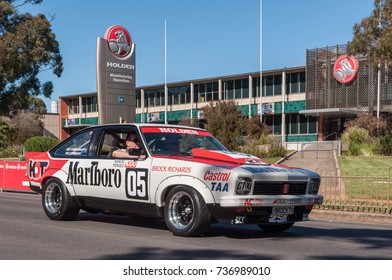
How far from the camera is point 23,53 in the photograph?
37.6 meters

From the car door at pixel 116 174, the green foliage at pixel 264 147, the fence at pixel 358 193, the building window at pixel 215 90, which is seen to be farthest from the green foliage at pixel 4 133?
the car door at pixel 116 174

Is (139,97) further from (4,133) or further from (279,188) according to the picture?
(279,188)

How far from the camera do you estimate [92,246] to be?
293 inches

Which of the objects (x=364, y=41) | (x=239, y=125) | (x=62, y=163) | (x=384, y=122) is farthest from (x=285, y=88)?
(x=62, y=163)

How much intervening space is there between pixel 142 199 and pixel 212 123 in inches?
893

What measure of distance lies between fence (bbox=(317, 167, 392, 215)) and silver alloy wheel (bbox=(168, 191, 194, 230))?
24.8ft

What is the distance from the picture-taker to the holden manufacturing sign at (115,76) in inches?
979

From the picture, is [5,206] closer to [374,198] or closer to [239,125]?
[374,198]

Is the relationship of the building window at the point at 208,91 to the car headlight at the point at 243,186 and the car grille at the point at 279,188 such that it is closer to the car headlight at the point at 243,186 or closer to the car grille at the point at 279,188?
the car grille at the point at 279,188

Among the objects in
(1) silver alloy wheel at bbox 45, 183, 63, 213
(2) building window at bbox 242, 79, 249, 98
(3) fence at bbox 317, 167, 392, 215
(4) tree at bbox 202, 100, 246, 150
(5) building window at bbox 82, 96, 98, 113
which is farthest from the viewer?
(5) building window at bbox 82, 96, 98, 113

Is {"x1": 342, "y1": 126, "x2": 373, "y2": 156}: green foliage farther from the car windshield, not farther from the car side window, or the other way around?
the car side window

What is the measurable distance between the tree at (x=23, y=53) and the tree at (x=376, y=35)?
21801 mm

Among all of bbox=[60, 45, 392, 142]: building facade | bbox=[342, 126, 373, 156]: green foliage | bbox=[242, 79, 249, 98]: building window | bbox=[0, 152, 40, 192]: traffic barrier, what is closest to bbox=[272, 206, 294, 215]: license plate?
bbox=[0, 152, 40, 192]: traffic barrier

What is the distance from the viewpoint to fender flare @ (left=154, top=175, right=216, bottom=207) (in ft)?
25.4
